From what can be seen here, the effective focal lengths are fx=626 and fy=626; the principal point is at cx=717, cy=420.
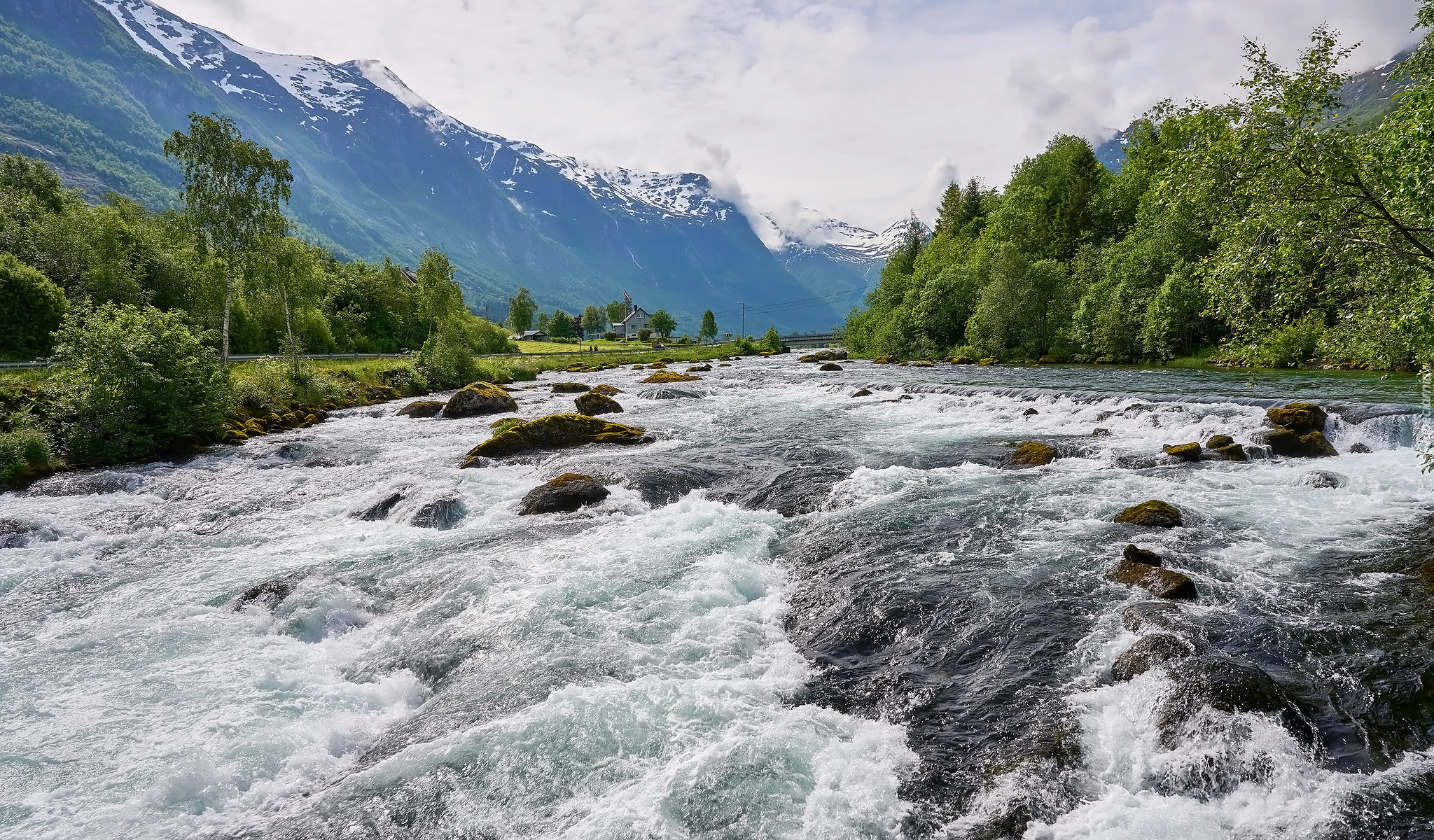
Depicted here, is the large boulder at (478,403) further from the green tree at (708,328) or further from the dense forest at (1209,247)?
the green tree at (708,328)

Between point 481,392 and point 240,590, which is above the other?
point 481,392

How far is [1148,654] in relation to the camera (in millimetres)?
7160

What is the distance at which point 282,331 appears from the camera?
49562 mm

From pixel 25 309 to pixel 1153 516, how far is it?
157 feet

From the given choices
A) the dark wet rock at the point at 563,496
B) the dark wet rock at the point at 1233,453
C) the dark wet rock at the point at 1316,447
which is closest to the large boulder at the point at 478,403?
the dark wet rock at the point at 563,496

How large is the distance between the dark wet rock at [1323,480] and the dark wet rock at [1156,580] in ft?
26.1

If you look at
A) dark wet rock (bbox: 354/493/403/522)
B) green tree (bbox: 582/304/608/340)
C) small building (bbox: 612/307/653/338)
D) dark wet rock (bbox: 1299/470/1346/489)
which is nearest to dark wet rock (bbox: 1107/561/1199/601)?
dark wet rock (bbox: 1299/470/1346/489)

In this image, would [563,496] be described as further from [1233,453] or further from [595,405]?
[1233,453]

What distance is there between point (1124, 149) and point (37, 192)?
325ft

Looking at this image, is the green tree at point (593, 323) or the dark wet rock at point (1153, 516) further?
the green tree at point (593, 323)

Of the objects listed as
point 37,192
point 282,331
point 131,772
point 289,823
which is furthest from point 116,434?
point 37,192

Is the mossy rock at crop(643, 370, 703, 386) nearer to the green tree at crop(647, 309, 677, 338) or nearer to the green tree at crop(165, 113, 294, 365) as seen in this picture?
the green tree at crop(165, 113, 294, 365)

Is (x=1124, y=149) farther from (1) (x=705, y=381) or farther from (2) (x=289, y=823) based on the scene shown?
(2) (x=289, y=823)

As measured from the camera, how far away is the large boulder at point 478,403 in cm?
3041
